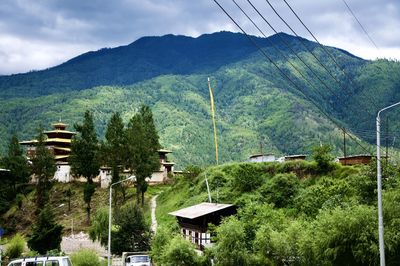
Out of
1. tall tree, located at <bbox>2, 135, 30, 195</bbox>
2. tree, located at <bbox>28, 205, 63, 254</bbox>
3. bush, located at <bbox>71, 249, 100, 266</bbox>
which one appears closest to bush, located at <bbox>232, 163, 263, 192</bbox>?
tree, located at <bbox>28, 205, 63, 254</bbox>

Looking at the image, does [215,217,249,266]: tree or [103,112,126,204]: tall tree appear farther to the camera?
[103,112,126,204]: tall tree

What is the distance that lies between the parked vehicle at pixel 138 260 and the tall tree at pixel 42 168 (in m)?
45.5

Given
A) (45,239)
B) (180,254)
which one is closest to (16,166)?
(45,239)

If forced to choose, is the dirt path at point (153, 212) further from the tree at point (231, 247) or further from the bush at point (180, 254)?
the tree at point (231, 247)

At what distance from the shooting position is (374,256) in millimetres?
28984

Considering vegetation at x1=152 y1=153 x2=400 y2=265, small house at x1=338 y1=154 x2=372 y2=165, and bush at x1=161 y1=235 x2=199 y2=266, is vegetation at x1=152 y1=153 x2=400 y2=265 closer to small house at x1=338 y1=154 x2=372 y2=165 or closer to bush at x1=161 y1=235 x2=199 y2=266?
bush at x1=161 y1=235 x2=199 y2=266

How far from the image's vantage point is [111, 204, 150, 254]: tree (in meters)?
52.2

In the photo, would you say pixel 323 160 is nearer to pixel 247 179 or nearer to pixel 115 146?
pixel 247 179

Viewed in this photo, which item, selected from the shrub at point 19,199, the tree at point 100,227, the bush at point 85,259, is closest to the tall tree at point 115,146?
the tree at point 100,227

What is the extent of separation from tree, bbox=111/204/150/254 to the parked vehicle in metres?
8.99

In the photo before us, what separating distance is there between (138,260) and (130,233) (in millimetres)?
10072

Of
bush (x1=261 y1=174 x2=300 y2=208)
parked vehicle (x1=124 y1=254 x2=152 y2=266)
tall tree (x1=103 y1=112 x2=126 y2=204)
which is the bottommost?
parked vehicle (x1=124 y1=254 x2=152 y2=266)

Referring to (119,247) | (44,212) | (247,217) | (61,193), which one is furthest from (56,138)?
(247,217)

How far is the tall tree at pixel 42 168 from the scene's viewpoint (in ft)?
279
